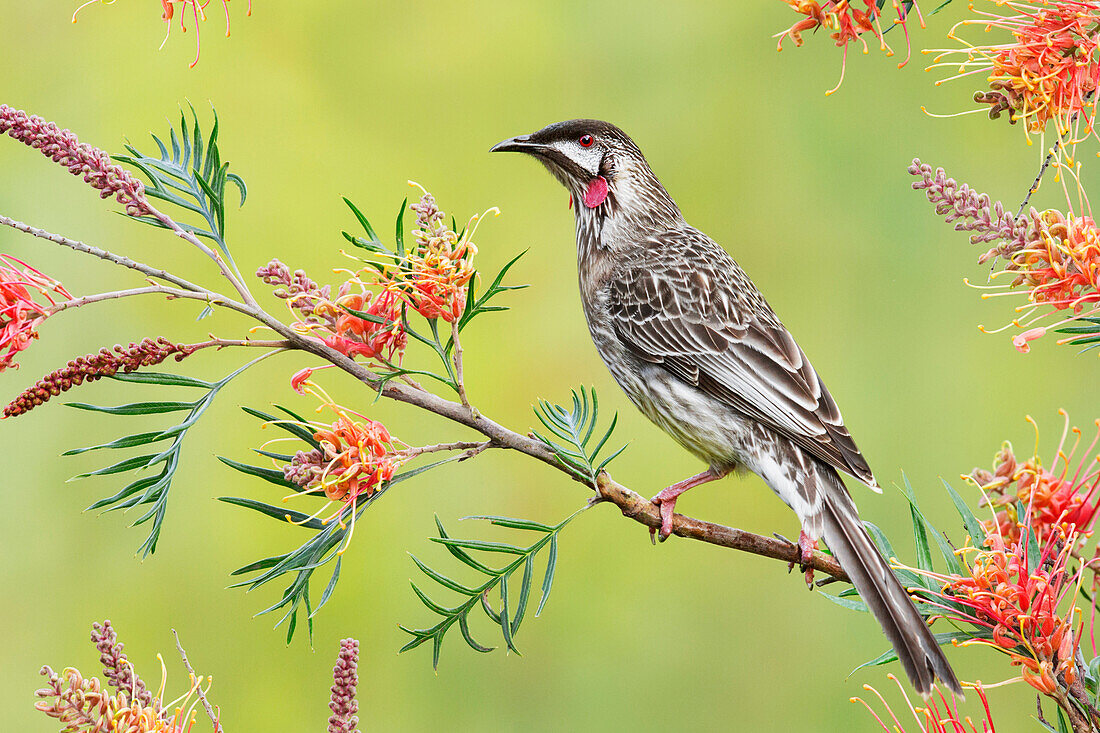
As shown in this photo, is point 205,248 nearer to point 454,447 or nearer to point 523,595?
point 454,447

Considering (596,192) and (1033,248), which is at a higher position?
(596,192)

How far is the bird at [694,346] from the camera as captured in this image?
9.19 feet

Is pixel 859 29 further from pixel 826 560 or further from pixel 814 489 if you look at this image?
pixel 814 489

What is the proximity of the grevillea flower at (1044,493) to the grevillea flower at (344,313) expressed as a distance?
0.89 m

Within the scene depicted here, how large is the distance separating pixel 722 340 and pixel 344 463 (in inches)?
72.2

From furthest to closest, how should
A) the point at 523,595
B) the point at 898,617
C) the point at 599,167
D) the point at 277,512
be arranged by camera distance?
the point at 599,167 < the point at 898,617 < the point at 523,595 < the point at 277,512

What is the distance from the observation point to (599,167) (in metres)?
3.66

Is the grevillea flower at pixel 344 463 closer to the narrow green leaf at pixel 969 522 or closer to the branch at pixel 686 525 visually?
the branch at pixel 686 525

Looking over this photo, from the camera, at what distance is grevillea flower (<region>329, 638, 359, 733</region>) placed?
1342mm

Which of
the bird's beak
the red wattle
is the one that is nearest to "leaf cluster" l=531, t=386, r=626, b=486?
the bird's beak

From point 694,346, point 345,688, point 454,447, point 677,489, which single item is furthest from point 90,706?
point 694,346

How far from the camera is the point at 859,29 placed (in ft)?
5.49

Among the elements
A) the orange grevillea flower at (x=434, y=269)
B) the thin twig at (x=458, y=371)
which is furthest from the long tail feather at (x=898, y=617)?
the orange grevillea flower at (x=434, y=269)

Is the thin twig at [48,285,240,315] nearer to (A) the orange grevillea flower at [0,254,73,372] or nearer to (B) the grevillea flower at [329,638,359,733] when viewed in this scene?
(A) the orange grevillea flower at [0,254,73,372]
